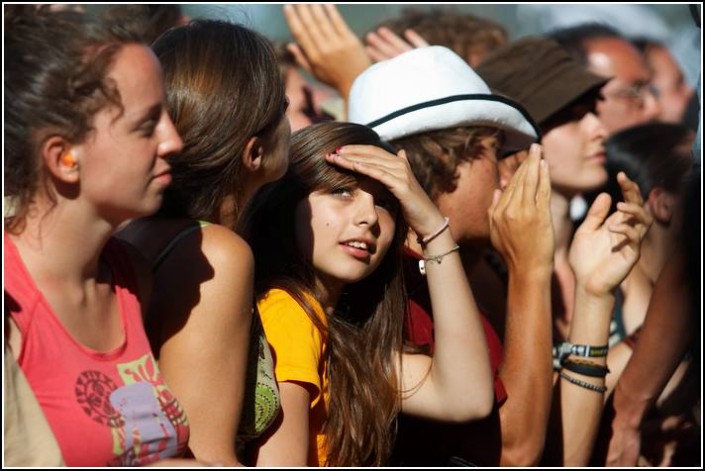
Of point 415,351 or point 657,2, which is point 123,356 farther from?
point 657,2

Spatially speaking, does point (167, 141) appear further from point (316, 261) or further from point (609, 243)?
point (609, 243)

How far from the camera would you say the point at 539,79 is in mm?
4211

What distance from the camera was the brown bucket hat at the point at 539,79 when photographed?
4.19 meters

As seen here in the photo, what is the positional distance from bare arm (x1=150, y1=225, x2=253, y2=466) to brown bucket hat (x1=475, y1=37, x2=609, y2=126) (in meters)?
2.13

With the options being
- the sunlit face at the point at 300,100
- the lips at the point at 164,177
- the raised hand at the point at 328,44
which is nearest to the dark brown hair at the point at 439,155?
the raised hand at the point at 328,44

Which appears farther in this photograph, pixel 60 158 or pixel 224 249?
pixel 224 249

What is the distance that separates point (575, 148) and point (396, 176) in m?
1.72

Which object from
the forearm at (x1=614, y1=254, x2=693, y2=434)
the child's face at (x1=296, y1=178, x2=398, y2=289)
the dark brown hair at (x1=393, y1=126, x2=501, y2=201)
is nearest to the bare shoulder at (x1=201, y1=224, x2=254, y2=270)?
the child's face at (x1=296, y1=178, x2=398, y2=289)

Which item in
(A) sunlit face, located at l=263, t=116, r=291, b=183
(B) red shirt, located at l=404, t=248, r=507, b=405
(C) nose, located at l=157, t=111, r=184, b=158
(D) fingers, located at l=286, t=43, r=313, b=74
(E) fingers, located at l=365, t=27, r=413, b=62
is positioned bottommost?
(B) red shirt, located at l=404, t=248, r=507, b=405

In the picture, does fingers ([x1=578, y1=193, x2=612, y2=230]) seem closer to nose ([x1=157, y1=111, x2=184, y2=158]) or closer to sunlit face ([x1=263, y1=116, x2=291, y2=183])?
sunlit face ([x1=263, y1=116, x2=291, y2=183])

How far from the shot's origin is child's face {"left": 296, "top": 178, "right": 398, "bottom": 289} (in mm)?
2770

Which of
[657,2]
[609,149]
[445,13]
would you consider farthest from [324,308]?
[657,2]

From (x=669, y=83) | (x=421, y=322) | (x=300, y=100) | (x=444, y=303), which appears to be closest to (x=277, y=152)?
(x=444, y=303)

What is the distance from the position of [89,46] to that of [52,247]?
1.13 feet
